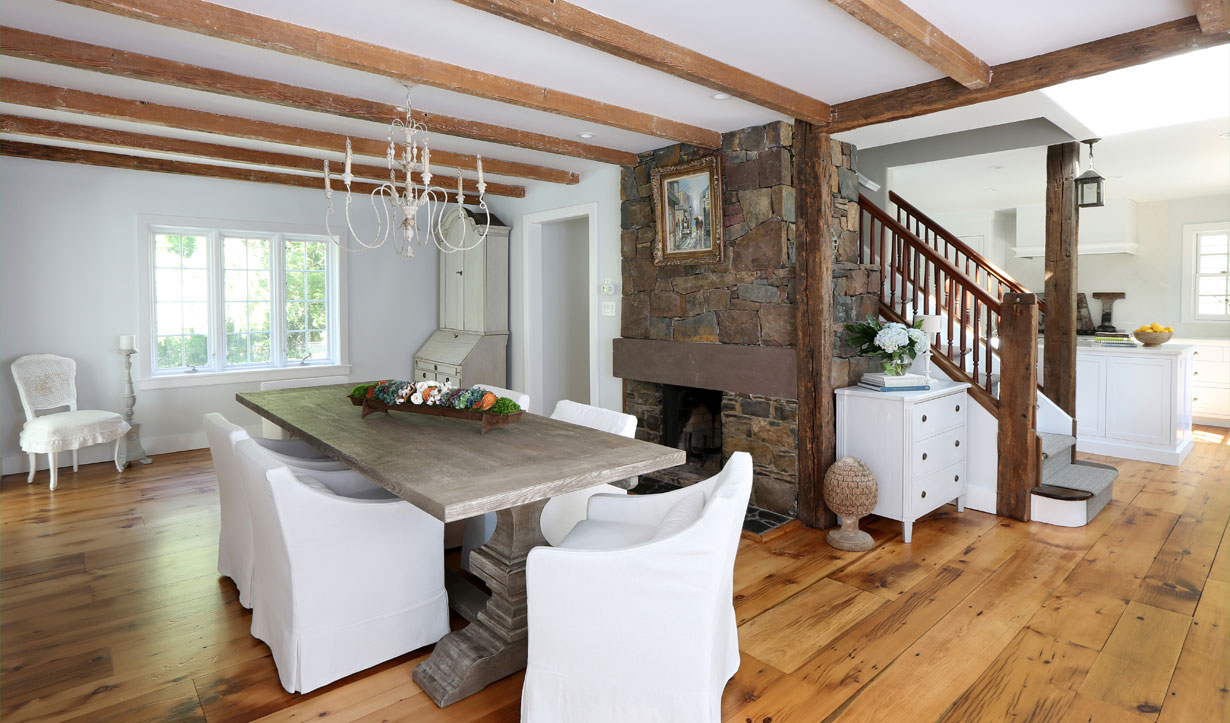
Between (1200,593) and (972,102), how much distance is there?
7.82ft

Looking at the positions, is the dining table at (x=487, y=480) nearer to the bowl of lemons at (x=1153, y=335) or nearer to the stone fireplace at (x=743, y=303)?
the stone fireplace at (x=743, y=303)

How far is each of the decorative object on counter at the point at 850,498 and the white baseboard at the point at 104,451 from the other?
4428 mm

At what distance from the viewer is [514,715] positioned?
2.11 m

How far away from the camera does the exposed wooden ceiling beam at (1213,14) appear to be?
7.22 ft

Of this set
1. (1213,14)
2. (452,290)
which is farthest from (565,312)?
(1213,14)

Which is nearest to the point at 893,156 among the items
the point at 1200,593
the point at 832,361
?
the point at 832,361

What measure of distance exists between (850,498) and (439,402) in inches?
83.4

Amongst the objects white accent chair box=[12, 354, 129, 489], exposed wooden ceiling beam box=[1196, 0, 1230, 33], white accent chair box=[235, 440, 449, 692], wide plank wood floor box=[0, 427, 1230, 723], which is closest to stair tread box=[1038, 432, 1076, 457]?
wide plank wood floor box=[0, 427, 1230, 723]

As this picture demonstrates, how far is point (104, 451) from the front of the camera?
524 cm

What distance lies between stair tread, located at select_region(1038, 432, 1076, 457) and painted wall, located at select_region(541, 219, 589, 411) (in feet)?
11.7

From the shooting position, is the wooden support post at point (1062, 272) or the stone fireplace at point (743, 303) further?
the wooden support post at point (1062, 272)

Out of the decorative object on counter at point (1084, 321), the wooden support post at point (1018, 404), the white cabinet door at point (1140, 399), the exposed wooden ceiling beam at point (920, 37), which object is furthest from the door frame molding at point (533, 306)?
the decorative object on counter at point (1084, 321)

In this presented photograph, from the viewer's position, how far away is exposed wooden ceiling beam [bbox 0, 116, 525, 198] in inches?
149

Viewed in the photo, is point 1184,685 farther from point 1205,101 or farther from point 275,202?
point 275,202
